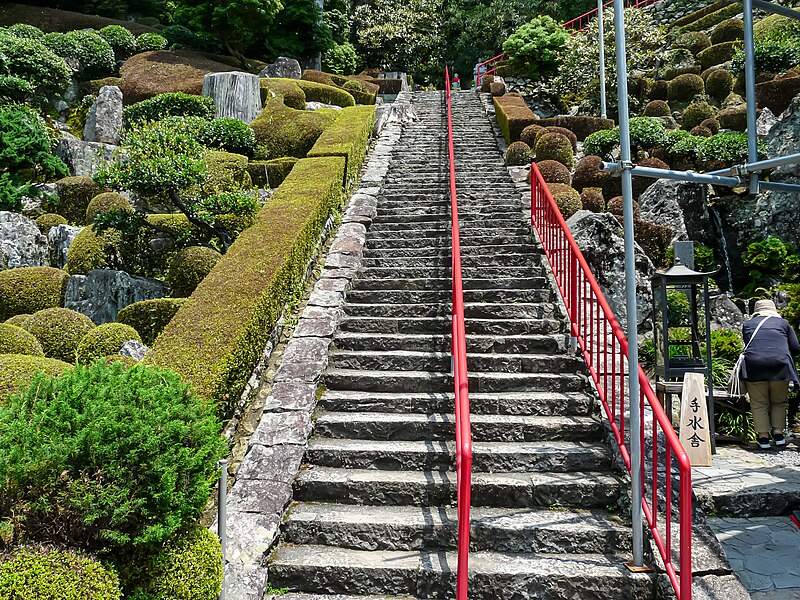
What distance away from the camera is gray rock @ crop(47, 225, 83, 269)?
9.19 metres

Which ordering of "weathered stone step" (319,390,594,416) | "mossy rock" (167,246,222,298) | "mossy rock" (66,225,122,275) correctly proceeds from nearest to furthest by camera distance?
"weathered stone step" (319,390,594,416) < "mossy rock" (167,246,222,298) < "mossy rock" (66,225,122,275)

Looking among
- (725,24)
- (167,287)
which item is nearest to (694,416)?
(167,287)

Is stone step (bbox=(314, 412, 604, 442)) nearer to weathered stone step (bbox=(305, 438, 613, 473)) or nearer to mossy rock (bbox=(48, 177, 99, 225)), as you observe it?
weathered stone step (bbox=(305, 438, 613, 473))

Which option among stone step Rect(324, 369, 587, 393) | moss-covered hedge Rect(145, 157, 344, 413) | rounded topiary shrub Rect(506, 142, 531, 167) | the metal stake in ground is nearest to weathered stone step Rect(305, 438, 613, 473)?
stone step Rect(324, 369, 587, 393)

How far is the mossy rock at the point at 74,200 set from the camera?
34.9ft

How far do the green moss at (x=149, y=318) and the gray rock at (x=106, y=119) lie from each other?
327 inches


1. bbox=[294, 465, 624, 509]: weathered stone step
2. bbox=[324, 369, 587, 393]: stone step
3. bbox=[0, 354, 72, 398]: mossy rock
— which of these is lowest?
bbox=[294, 465, 624, 509]: weathered stone step

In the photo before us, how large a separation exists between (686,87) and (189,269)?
13.9 meters

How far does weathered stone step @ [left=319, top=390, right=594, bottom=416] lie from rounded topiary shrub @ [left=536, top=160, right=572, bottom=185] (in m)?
5.90

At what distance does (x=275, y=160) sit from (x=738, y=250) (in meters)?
7.93

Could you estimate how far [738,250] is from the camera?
982 centimetres

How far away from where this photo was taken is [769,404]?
5.61 m

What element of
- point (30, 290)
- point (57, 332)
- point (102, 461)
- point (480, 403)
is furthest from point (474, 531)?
point (30, 290)

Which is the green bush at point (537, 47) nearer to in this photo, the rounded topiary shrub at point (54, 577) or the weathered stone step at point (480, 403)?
the weathered stone step at point (480, 403)
